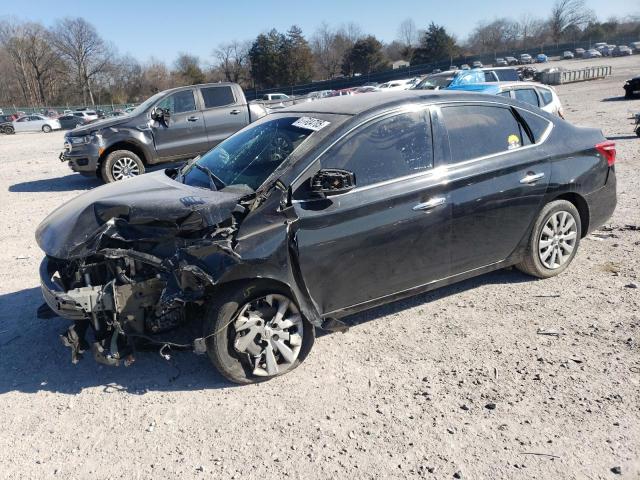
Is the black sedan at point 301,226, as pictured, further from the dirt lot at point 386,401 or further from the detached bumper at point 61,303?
the dirt lot at point 386,401

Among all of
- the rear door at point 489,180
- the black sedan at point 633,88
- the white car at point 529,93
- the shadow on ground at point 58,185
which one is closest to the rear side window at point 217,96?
the shadow on ground at point 58,185

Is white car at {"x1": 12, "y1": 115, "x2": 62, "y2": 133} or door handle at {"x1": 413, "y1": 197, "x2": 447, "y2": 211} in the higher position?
white car at {"x1": 12, "y1": 115, "x2": 62, "y2": 133}

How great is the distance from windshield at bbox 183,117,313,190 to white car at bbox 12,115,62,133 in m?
42.1

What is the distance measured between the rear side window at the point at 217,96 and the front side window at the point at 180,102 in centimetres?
29

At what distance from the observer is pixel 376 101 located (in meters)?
4.02

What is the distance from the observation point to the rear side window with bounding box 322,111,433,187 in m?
3.67

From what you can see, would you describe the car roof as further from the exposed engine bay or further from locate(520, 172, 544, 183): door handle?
the exposed engine bay

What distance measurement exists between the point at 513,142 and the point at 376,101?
1301 millimetres

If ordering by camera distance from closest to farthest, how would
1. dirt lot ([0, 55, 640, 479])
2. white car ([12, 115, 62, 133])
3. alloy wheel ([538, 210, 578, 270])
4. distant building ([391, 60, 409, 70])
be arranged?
dirt lot ([0, 55, 640, 479])
alloy wheel ([538, 210, 578, 270])
white car ([12, 115, 62, 133])
distant building ([391, 60, 409, 70])

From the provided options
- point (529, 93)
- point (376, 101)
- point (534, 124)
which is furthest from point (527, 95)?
point (376, 101)

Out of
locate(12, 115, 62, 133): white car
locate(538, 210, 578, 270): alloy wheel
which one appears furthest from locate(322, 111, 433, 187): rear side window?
locate(12, 115, 62, 133): white car

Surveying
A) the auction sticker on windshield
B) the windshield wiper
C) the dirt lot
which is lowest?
the dirt lot

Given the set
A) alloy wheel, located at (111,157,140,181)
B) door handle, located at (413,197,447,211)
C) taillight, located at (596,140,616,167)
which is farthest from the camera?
alloy wheel, located at (111,157,140,181)

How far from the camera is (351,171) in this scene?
365 cm
